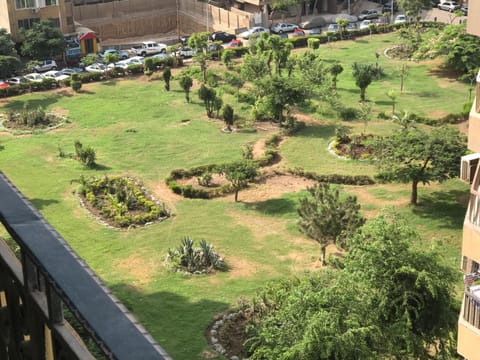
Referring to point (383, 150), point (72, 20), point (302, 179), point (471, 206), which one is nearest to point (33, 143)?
point (302, 179)

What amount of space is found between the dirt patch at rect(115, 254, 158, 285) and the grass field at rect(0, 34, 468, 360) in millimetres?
36

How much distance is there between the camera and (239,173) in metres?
29.6

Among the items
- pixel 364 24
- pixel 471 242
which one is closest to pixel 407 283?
pixel 471 242

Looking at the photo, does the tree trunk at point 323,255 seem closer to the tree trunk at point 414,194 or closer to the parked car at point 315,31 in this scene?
the tree trunk at point 414,194

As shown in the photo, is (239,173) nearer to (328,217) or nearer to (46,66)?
(328,217)

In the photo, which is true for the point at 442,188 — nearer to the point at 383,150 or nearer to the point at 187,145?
the point at 383,150

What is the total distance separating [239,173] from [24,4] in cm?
2897

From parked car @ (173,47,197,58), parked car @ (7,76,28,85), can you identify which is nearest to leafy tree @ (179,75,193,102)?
parked car @ (173,47,197,58)

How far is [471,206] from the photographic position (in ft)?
42.7

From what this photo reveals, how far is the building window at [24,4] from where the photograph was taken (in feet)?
172

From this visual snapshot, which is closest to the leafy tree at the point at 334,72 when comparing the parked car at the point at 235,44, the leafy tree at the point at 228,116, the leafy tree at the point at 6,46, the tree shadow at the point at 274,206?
the leafy tree at the point at 228,116

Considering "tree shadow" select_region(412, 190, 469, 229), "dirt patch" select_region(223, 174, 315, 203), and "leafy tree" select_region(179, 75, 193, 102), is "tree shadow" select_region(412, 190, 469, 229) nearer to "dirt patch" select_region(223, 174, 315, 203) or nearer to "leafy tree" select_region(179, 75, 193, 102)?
"dirt patch" select_region(223, 174, 315, 203)

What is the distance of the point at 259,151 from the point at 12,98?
1577cm

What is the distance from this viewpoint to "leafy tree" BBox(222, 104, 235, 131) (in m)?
36.7
